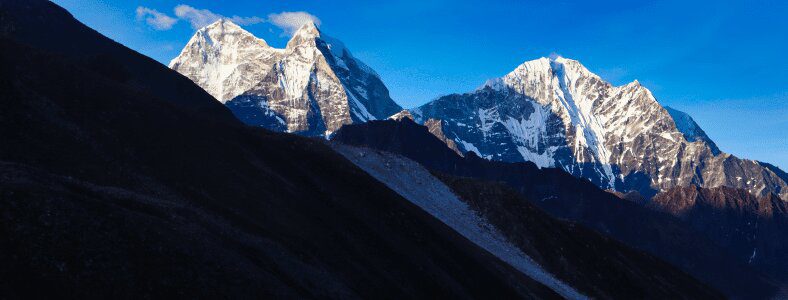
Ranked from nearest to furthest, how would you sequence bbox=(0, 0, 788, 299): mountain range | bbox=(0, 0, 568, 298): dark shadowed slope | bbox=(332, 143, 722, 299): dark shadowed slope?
bbox=(0, 0, 568, 298): dark shadowed slope < bbox=(0, 0, 788, 299): mountain range < bbox=(332, 143, 722, 299): dark shadowed slope

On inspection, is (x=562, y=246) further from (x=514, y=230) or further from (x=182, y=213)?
(x=182, y=213)

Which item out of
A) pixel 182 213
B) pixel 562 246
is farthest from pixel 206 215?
pixel 562 246

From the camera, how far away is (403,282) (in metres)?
44.8

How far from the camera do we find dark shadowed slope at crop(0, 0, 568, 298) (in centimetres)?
2425

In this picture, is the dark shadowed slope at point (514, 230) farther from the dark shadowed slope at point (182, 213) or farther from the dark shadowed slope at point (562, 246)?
the dark shadowed slope at point (182, 213)

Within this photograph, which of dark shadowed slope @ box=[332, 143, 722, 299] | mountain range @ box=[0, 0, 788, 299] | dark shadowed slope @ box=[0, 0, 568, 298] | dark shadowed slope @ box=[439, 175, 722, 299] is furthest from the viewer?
dark shadowed slope @ box=[439, 175, 722, 299]

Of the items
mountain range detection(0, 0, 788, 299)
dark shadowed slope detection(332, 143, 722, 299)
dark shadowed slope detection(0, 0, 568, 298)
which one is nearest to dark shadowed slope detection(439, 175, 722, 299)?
dark shadowed slope detection(332, 143, 722, 299)

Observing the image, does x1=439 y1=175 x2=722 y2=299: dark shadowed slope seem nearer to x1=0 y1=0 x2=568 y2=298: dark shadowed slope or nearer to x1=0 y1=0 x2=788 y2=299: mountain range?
x1=0 y1=0 x2=788 y2=299: mountain range

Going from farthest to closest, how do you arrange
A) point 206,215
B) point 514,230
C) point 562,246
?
point 562,246
point 514,230
point 206,215

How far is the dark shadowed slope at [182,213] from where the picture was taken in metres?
24.2

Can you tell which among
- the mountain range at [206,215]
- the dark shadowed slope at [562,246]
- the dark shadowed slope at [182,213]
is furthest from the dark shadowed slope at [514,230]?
the dark shadowed slope at [182,213]

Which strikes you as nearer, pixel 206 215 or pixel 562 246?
pixel 206 215

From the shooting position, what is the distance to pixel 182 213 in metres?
33.7

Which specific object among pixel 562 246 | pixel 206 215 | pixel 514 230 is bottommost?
pixel 206 215
